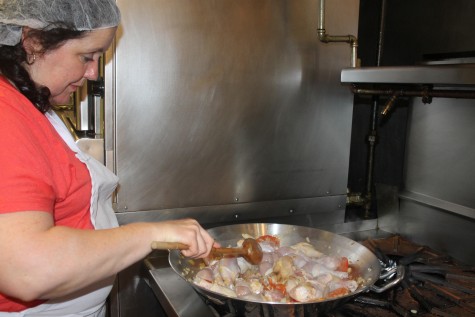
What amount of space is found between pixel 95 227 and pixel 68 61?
35cm

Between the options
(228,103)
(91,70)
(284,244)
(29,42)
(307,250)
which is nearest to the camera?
(29,42)

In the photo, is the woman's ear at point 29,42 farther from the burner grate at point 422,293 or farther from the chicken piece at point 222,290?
the burner grate at point 422,293

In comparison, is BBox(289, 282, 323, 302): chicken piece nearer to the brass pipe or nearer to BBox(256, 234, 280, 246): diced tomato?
BBox(256, 234, 280, 246): diced tomato

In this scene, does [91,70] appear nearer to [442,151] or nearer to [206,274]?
[206,274]

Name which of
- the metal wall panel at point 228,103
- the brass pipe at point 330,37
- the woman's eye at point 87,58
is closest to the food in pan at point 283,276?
the metal wall panel at point 228,103

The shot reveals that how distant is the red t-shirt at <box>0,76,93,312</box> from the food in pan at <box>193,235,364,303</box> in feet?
1.11

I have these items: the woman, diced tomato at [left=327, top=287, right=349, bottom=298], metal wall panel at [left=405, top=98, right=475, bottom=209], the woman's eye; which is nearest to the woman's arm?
the woman

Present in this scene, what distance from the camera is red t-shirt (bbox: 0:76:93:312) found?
0.65m

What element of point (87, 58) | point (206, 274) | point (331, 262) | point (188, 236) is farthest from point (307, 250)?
point (87, 58)

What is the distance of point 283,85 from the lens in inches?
62.8

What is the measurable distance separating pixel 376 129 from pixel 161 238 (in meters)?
1.35

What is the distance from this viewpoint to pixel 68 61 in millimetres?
802

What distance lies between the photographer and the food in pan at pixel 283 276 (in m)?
0.99

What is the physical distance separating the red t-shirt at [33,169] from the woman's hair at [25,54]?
2cm
